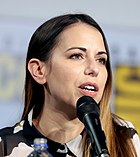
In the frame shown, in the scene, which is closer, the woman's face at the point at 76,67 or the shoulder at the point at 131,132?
the woman's face at the point at 76,67

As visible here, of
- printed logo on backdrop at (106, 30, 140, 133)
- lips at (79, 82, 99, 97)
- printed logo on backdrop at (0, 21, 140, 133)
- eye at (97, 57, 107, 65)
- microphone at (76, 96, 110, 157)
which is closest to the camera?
microphone at (76, 96, 110, 157)

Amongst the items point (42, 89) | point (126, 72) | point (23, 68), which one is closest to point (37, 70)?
point (42, 89)

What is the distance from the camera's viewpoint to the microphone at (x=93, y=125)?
87cm

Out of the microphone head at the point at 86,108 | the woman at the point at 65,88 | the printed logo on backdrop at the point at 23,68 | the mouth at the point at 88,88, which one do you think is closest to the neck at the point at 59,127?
the woman at the point at 65,88

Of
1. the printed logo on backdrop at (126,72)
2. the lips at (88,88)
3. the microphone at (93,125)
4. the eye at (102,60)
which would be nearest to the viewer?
the microphone at (93,125)

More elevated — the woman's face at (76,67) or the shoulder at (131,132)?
the woman's face at (76,67)

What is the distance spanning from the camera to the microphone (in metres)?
0.87

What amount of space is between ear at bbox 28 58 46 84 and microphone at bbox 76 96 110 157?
0.30m

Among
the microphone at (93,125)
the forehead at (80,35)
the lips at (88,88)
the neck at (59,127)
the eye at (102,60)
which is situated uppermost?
the forehead at (80,35)

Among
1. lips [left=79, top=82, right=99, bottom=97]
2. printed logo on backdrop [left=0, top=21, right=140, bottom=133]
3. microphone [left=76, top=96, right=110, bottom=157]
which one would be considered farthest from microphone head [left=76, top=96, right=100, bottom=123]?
printed logo on backdrop [left=0, top=21, right=140, bottom=133]

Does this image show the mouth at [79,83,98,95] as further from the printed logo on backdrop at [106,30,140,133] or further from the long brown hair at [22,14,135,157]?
the printed logo on backdrop at [106,30,140,133]

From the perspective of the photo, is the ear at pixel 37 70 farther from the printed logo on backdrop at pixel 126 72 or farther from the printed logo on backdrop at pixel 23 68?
the printed logo on backdrop at pixel 126 72

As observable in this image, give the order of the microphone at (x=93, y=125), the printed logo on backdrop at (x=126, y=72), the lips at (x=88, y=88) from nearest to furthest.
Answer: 1. the microphone at (x=93, y=125)
2. the lips at (x=88, y=88)
3. the printed logo on backdrop at (x=126, y=72)

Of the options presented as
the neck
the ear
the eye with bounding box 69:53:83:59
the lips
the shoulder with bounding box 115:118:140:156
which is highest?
the eye with bounding box 69:53:83:59
